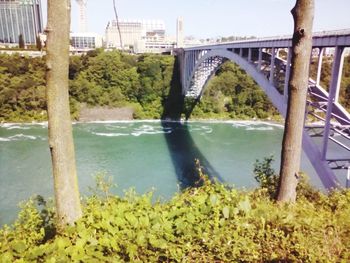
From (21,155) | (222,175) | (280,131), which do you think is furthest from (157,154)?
(280,131)

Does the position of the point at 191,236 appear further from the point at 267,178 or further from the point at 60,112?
the point at 267,178

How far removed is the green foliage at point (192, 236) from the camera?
2.72 meters

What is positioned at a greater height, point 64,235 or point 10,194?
point 64,235

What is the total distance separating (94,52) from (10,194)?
1075 inches

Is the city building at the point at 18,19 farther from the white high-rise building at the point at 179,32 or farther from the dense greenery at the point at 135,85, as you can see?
the dense greenery at the point at 135,85

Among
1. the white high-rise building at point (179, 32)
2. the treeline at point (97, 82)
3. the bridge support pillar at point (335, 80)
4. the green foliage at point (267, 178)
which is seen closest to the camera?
the green foliage at point (267, 178)

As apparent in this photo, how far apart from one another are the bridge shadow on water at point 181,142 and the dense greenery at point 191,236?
3616 mm

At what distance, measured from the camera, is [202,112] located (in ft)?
128

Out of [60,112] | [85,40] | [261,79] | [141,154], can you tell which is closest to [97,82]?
[141,154]

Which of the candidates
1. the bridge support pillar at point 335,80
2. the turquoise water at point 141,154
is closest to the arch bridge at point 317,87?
the bridge support pillar at point 335,80

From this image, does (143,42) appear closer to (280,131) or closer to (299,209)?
(280,131)

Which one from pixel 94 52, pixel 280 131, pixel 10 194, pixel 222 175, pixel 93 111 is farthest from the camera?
pixel 94 52

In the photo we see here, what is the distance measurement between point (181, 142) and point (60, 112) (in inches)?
966

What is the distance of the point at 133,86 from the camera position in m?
40.1
